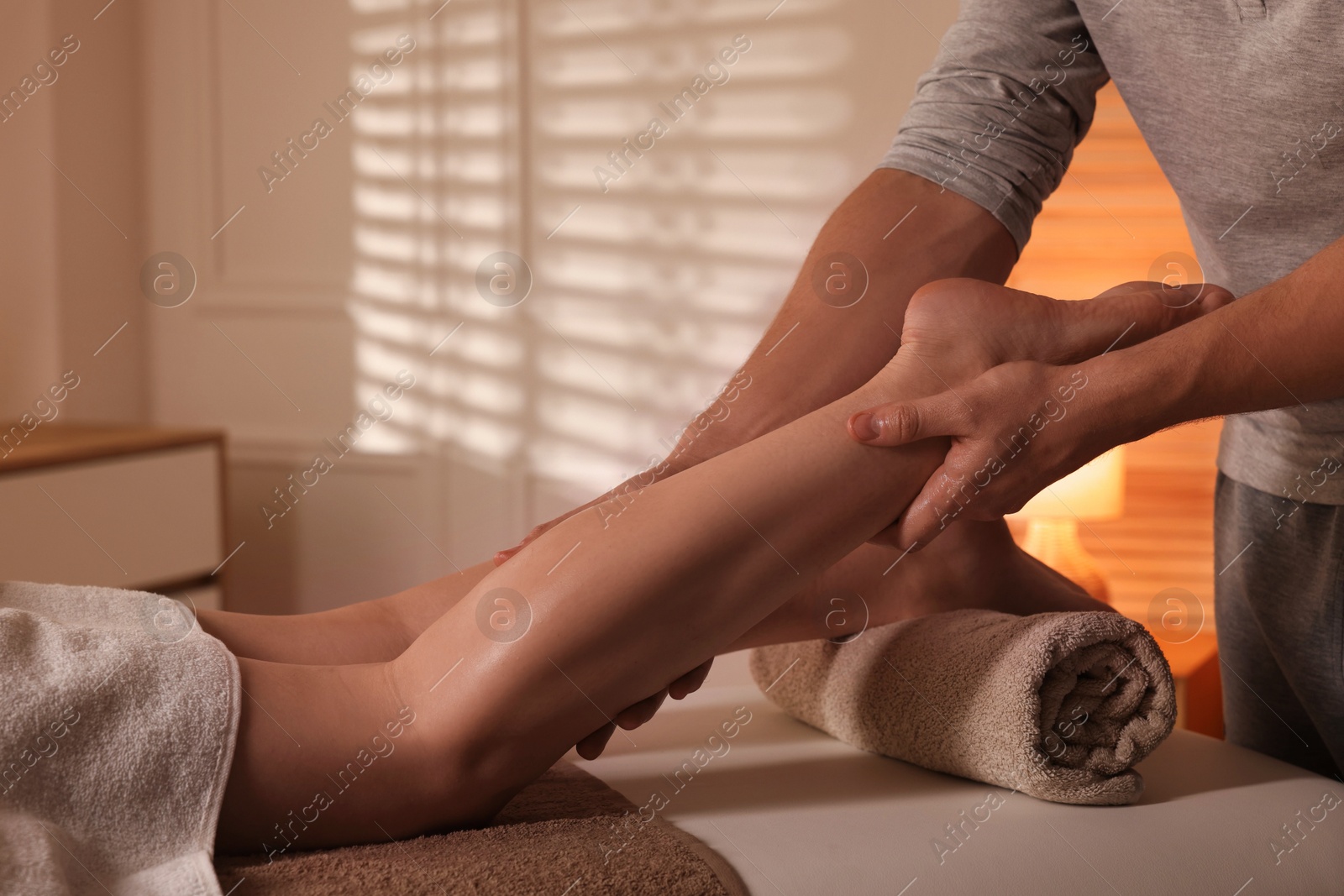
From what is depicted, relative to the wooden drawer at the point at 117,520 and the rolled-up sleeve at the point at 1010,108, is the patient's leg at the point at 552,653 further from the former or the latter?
the wooden drawer at the point at 117,520

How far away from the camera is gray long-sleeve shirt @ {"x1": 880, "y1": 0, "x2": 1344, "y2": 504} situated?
0.91 m

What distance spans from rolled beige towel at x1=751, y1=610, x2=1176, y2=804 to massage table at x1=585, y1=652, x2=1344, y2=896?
0.02 meters

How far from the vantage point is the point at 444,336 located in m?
2.80

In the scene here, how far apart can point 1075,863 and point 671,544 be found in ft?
1.17

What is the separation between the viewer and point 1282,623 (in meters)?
1.05

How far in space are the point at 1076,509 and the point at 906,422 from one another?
1.51 meters

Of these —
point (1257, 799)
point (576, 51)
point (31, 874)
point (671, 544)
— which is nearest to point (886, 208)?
point (671, 544)

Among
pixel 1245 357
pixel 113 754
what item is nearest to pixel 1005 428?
pixel 1245 357

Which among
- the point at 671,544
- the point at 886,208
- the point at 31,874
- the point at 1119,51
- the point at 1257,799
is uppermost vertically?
the point at 1119,51

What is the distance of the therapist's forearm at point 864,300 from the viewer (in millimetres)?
1025

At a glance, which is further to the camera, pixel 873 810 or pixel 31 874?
pixel 873 810

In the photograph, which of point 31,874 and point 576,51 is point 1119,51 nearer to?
point 31,874

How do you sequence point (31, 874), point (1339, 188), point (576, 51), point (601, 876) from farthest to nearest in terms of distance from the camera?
point (576, 51), point (1339, 188), point (601, 876), point (31, 874)

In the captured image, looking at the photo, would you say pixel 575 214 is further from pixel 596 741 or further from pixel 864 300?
pixel 596 741
